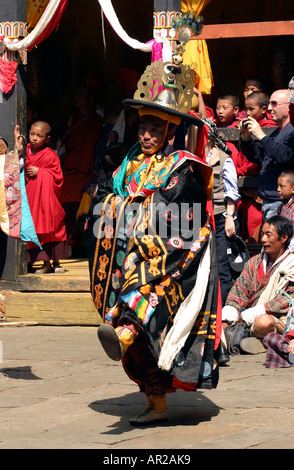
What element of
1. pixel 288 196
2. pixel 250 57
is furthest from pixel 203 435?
pixel 250 57

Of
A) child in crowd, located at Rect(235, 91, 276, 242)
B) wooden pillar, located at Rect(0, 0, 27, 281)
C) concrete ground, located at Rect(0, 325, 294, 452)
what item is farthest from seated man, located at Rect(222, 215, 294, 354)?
wooden pillar, located at Rect(0, 0, 27, 281)

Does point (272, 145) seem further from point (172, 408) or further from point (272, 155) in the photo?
point (172, 408)

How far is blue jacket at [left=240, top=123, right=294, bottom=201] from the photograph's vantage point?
28.1ft

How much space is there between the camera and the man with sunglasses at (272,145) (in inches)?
339

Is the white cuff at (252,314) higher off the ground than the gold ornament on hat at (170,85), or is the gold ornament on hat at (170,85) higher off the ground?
the gold ornament on hat at (170,85)

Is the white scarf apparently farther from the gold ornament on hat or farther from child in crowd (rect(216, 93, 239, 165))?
child in crowd (rect(216, 93, 239, 165))

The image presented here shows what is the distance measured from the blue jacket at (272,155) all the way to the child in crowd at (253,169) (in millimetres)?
414

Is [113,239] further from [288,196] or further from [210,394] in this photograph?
[288,196]

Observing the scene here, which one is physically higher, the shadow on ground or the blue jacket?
the blue jacket

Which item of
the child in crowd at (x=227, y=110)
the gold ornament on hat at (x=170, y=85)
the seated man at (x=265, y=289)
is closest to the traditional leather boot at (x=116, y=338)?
the gold ornament on hat at (x=170, y=85)

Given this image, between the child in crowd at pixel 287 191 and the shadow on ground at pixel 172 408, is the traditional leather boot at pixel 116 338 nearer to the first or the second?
the shadow on ground at pixel 172 408

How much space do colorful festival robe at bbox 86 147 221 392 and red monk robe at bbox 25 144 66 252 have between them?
413 centimetres
